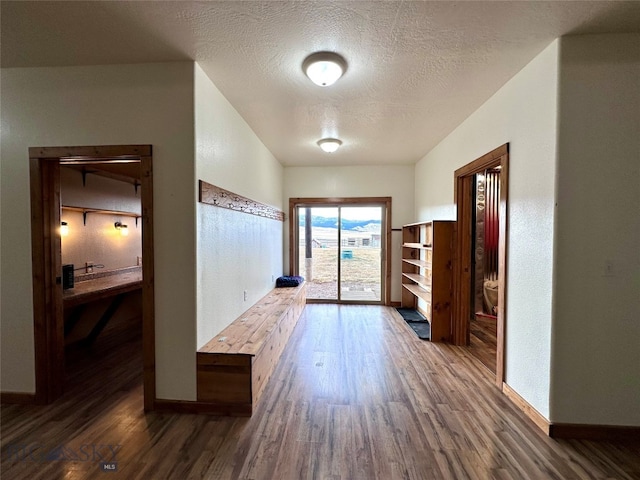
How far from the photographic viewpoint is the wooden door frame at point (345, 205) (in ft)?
Answer: 17.7

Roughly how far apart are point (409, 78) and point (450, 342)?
125 inches

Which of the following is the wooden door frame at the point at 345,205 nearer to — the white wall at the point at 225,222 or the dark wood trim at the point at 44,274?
the white wall at the point at 225,222

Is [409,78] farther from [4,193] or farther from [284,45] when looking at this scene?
[4,193]

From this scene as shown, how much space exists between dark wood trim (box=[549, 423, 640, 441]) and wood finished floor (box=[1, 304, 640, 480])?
0.18 ft

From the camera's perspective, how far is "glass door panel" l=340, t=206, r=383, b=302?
18.2ft

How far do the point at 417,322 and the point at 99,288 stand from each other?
4.31 m

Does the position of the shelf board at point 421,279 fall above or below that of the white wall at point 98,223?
below

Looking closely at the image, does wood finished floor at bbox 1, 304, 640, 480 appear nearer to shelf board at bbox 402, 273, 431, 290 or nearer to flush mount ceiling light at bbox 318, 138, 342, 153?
shelf board at bbox 402, 273, 431, 290

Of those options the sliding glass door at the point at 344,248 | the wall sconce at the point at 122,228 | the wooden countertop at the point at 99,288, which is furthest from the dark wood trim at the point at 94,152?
the sliding glass door at the point at 344,248

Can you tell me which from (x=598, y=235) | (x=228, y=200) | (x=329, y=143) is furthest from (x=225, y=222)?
Answer: (x=598, y=235)

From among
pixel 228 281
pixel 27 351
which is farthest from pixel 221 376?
pixel 27 351

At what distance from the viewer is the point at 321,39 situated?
185 centimetres

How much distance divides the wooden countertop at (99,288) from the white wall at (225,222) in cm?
145

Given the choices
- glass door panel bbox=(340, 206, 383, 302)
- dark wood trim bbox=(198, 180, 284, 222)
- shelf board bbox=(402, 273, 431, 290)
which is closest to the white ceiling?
dark wood trim bbox=(198, 180, 284, 222)
